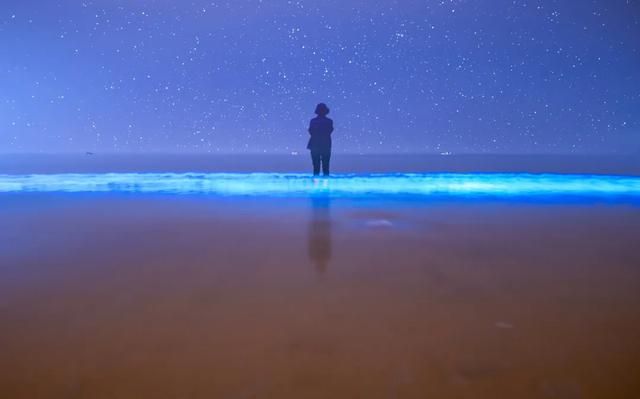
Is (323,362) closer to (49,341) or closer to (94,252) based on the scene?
(49,341)

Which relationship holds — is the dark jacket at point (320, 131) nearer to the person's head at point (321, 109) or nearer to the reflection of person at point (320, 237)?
the person's head at point (321, 109)

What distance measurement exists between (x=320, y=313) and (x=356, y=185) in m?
7.44

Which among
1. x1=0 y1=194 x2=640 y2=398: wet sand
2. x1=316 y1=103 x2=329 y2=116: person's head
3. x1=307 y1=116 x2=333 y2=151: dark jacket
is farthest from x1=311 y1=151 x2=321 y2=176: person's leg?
x1=0 y1=194 x2=640 y2=398: wet sand

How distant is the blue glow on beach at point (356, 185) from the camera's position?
25.8 ft

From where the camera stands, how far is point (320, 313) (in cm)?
204

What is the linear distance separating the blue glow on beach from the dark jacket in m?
0.82

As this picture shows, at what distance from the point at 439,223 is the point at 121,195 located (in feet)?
17.7

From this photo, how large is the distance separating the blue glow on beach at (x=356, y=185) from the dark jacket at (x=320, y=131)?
2.68 ft

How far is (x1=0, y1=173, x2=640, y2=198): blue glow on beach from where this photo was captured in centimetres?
786

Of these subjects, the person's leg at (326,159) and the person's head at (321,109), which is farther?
the person's leg at (326,159)

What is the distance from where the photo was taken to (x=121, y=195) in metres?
7.52

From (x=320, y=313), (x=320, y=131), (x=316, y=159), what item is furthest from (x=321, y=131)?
(x=320, y=313)

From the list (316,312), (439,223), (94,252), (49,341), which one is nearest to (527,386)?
(316,312)

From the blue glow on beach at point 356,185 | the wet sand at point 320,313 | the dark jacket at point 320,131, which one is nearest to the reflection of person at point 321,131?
the dark jacket at point 320,131
